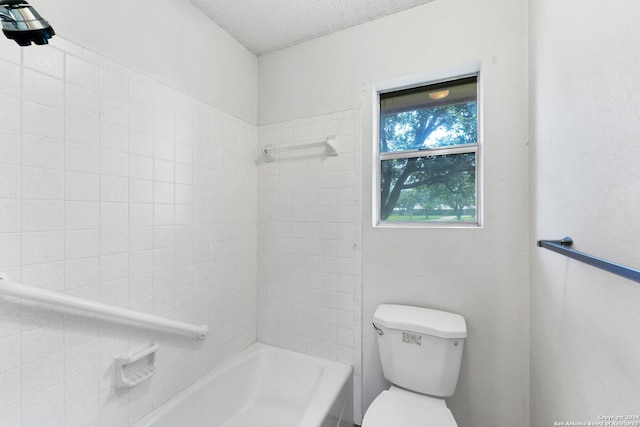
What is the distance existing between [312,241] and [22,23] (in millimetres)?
1477

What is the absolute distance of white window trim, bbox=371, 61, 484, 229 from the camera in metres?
1.44

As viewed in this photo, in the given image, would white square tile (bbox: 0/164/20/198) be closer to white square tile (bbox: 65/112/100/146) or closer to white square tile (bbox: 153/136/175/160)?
white square tile (bbox: 65/112/100/146)

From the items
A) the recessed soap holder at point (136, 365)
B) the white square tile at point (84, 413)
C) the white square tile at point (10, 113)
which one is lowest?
the white square tile at point (84, 413)

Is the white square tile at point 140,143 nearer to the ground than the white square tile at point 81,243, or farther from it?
farther from it

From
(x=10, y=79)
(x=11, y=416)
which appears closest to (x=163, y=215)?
(x=10, y=79)

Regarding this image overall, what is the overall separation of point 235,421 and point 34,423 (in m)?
0.99

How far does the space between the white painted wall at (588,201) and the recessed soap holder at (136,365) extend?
1.58m

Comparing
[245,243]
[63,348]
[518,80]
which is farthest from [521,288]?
[63,348]

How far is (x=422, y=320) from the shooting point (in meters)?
1.34

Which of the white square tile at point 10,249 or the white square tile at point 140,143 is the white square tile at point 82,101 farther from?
the white square tile at point 10,249

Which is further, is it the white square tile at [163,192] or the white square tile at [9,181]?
the white square tile at [163,192]

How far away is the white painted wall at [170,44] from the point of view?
1.03 metres

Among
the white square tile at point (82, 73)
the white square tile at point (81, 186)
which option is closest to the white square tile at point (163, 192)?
the white square tile at point (81, 186)

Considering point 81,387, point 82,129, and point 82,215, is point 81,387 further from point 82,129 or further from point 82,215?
point 82,129
